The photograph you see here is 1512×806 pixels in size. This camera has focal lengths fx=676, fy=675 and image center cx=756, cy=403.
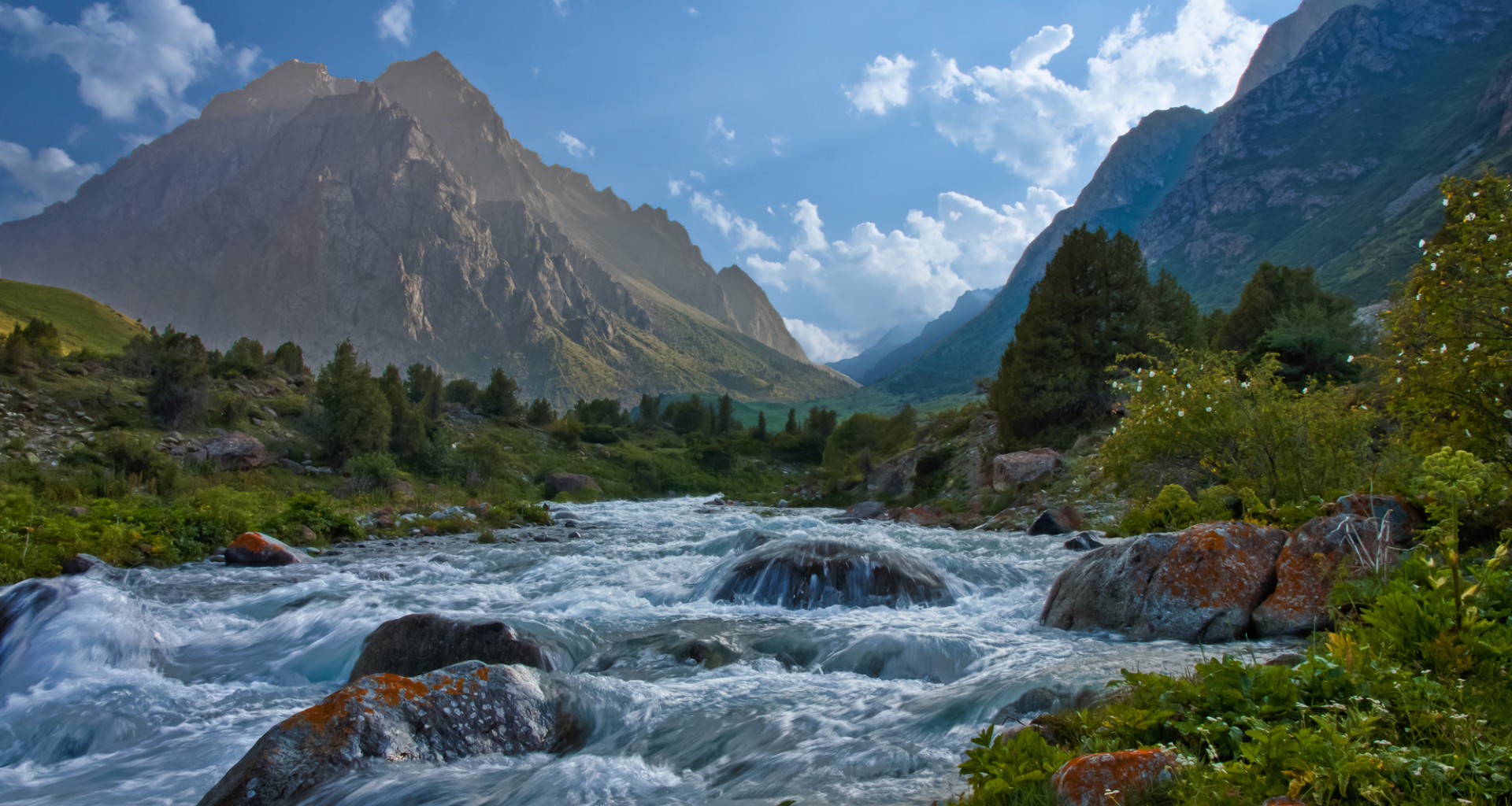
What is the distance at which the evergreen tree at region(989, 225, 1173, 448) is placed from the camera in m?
31.3

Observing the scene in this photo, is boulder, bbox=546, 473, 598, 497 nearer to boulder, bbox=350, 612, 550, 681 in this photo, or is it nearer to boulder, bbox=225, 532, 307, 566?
boulder, bbox=225, 532, 307, 566

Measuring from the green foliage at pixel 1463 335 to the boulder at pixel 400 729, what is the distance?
10376 millimetres

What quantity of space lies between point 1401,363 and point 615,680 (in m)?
10.5

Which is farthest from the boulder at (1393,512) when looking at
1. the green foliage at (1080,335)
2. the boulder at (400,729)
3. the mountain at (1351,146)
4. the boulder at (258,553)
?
the mountain at (1351,146)

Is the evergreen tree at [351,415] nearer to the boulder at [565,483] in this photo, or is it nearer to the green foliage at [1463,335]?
the boulder at [565,483]

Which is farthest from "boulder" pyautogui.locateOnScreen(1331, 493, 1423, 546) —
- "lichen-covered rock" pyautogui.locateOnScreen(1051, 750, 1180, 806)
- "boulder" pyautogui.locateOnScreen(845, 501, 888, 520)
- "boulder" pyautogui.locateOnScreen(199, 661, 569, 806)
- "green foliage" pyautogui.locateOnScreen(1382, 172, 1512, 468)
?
"boulder" pyautogui.locateOnScreen(845, 501, 888, 520)

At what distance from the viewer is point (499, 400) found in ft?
190

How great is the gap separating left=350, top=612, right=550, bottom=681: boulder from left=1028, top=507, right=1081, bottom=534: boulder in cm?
1569

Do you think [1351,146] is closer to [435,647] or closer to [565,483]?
[565,483]

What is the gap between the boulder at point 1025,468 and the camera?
26.2 metres

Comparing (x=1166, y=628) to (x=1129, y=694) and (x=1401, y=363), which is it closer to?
(x=1129, y=694)

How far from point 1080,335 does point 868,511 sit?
13.3 metres

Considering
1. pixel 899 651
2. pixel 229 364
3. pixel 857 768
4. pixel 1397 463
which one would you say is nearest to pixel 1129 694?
pixel 857 768

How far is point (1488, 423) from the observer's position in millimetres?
7820
